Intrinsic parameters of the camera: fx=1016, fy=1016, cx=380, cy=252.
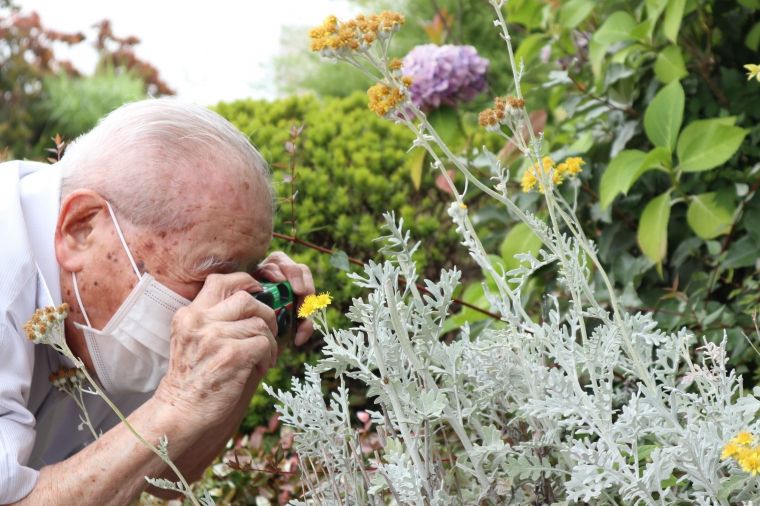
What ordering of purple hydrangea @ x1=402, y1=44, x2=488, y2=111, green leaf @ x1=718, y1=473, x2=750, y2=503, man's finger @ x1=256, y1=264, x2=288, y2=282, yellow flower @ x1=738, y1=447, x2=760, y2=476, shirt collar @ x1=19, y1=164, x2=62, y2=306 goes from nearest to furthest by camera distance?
1. yellow flower @ x1=738, y1=447, x2=760, y2=476
2. green leaf @ x1=718, y1=473, x2=750, y2=503
3. shirt collar @ x1=19, y1=164, x2=62, y2=306
4. man's finger @ x1=256, y1=264, x2=288, y2=282
5. purple hydrangea @ x1=402, y1=44, x2=488, y2=111

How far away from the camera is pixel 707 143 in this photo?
2973 mm

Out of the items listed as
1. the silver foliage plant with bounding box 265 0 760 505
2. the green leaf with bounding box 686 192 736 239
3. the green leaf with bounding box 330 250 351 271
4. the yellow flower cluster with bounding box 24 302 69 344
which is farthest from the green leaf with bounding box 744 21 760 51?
the yellow flower cluster with bounding box 24 302 69 344

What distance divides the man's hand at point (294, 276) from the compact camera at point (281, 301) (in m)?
0.03

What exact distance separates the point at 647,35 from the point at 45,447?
2.12m

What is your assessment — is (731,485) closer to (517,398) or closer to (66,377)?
(517,398)

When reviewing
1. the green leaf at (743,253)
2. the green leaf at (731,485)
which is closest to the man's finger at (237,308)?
the green leaf at (731,485)

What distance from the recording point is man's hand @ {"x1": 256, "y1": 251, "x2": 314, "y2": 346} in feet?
7.95

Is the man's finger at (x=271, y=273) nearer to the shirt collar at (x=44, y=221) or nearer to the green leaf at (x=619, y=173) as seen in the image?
the shirt collar at (x=44, y=221)

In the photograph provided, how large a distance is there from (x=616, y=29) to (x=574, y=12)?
21cm

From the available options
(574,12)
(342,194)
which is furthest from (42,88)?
(574,12)

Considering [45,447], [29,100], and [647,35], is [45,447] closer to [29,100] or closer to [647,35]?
[647,35]

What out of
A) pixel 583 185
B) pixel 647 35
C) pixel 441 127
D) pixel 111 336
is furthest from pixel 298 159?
pixel 111 336

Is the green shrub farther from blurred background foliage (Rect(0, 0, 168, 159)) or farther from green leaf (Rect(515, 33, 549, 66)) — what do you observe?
blurred background foliage (Rect(0, 0, 168, 159))

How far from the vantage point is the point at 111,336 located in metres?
2.16
